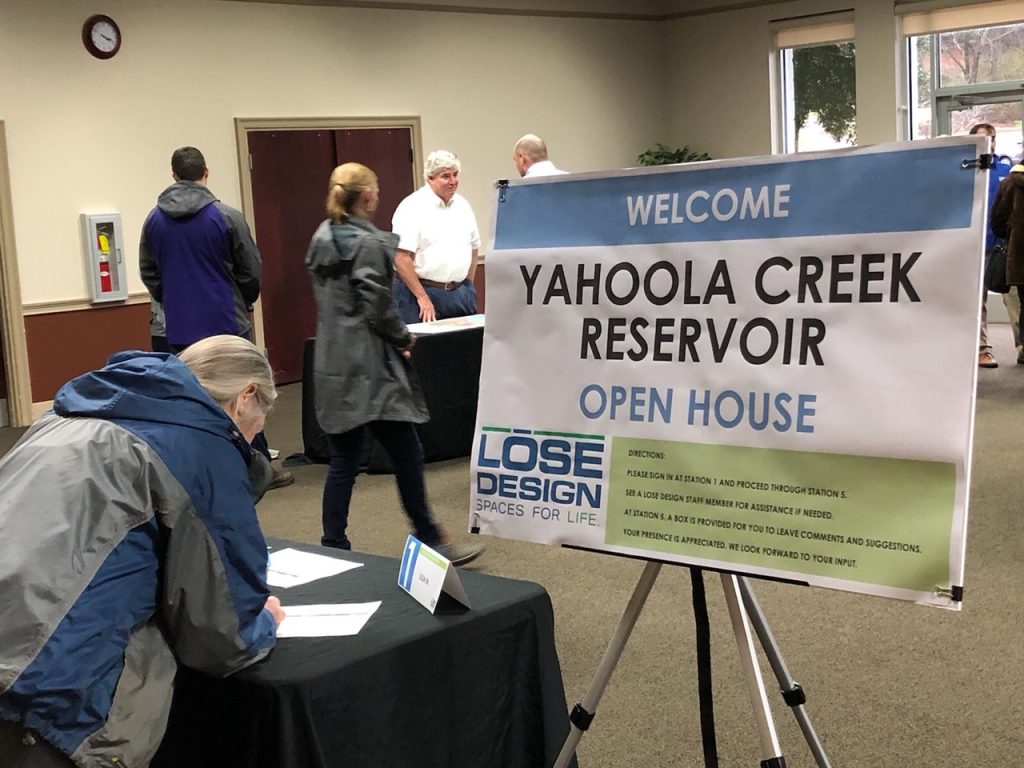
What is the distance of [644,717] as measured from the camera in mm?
2904

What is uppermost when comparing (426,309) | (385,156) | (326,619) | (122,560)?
(385,156)

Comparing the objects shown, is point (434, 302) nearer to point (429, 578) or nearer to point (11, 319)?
point (11, 319)

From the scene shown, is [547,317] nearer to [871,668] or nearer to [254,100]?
[871,668]

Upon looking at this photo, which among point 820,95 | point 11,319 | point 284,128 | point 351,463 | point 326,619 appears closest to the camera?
point 326,619

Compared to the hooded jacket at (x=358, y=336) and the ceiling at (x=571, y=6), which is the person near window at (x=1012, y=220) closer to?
the hooded jacket at (x=358, y=336)

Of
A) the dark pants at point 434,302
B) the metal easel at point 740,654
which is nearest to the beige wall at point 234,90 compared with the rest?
the dark pants at point 434,302

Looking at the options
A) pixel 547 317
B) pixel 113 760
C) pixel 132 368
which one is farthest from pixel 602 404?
pixel 113 760

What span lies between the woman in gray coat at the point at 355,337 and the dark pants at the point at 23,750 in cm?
205

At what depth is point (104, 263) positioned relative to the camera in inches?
302

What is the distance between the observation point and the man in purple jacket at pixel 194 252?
507 cm

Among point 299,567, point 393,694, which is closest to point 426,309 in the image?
point 299,567

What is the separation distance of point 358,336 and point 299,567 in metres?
1.43

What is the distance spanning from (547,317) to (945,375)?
26.1 inches

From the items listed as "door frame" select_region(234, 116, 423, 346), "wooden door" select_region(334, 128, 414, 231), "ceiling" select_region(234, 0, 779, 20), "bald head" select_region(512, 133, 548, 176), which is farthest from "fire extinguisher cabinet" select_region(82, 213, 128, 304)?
"bald head" select_region(512, 133, 548, 176)
